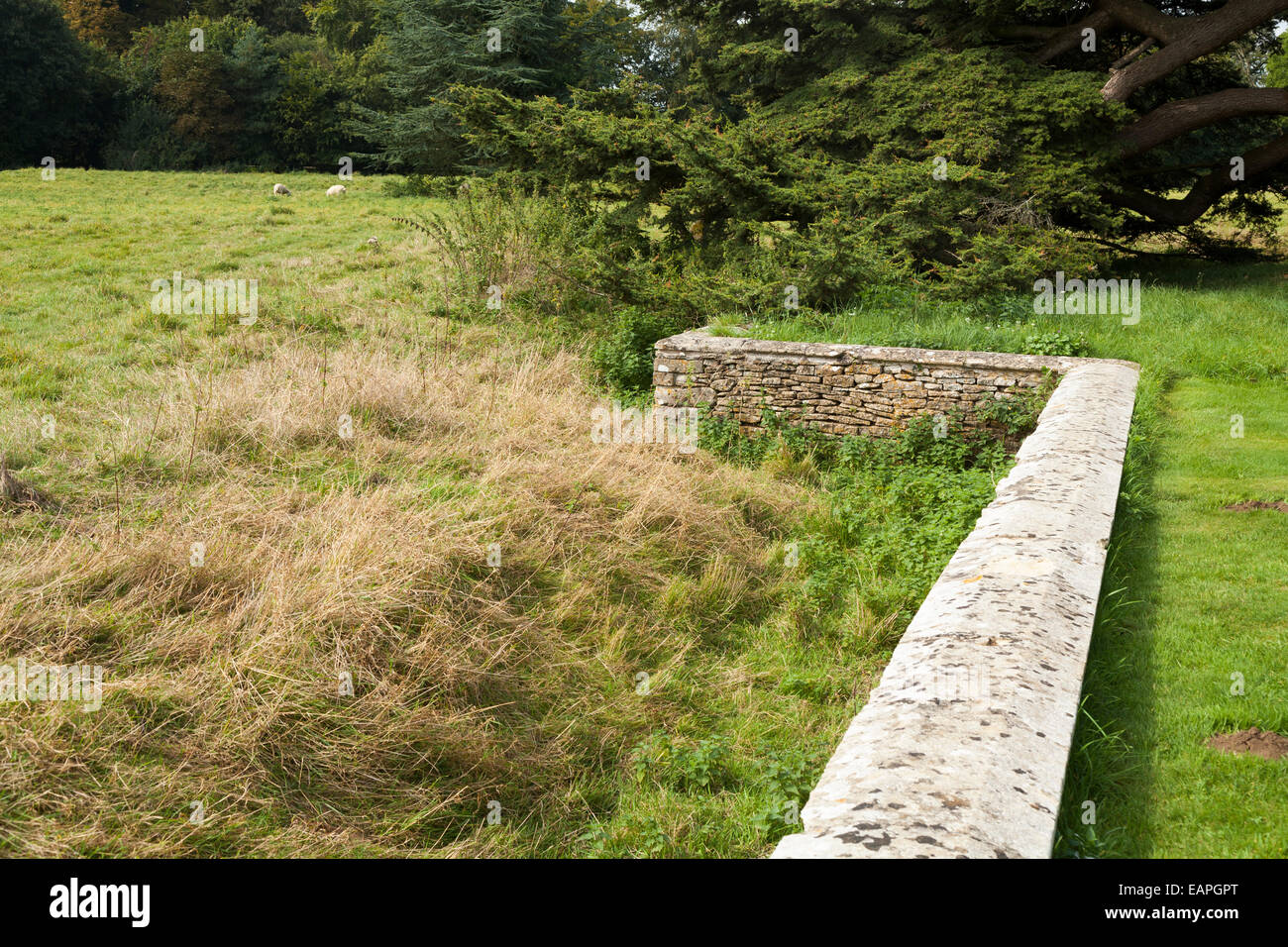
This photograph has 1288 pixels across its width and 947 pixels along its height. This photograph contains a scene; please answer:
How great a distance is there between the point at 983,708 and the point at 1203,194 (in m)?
15.2

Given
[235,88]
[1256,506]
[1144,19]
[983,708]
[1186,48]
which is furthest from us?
[235,88]

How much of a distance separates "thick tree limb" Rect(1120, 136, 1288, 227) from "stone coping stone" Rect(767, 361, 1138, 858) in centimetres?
1239

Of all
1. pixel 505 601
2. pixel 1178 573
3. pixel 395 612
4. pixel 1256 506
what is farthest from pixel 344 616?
pixel 1256 506

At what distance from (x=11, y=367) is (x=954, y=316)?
898 centimetres

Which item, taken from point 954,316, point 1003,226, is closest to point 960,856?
point 954,316

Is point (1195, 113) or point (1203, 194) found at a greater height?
point (1195, 113)

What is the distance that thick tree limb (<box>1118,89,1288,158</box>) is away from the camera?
13430 millimetres

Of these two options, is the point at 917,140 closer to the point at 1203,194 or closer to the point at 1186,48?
the point at 1186,48

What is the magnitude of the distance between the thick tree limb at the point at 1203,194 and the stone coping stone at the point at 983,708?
488 inches

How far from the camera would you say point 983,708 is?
114 inches

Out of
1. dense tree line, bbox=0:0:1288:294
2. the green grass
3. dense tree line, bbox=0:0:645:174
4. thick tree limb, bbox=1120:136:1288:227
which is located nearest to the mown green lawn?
the green grass

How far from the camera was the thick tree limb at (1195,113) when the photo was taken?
13.4 metres

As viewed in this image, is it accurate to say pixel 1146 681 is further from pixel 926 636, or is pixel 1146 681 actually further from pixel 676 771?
pixel 676 771

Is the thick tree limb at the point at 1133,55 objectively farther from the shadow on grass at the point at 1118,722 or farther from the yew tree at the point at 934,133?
the shadow on grass at the point at 1118,722
